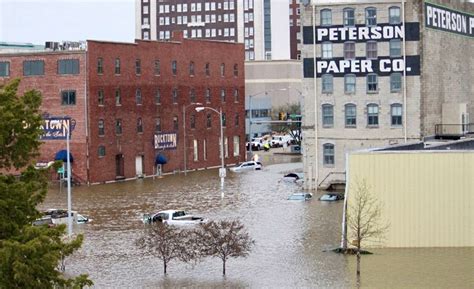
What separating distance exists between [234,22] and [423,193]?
5201 inches

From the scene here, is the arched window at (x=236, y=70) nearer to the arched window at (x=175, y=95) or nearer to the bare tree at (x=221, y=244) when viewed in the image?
the arched window at (x=175, y=95)

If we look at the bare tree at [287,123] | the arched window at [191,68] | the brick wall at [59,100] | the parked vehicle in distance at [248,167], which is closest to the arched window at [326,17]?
the brick wall at [59,100]

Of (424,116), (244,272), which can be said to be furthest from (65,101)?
(244,272)

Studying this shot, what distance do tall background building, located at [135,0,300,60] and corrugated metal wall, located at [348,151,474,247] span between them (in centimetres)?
12808

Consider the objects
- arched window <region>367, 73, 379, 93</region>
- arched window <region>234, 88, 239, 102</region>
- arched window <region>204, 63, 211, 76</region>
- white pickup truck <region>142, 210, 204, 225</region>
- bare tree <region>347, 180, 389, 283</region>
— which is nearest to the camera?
bare tree <region>347, 180, 389, 283</region>

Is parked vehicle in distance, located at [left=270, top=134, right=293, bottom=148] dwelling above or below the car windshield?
above

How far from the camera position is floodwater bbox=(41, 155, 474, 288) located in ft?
130

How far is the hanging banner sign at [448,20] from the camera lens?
74812 millimetres

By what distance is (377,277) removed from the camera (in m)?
39.9

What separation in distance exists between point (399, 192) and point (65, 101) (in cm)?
4351

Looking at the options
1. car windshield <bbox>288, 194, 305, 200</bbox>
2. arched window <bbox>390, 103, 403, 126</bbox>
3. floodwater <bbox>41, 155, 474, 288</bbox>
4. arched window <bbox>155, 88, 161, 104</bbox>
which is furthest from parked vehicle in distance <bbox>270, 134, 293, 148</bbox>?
car windshield <bbox>288, 194, 305, 200</bbox>

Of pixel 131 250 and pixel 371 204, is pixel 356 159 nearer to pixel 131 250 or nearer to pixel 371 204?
pixel 371 204

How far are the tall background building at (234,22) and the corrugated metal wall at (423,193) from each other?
128 meters

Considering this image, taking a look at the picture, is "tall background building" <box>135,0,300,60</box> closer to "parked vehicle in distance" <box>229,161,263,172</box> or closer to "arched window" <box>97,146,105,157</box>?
"parked vehicle in distance" <box>229,161,263,172</box>
